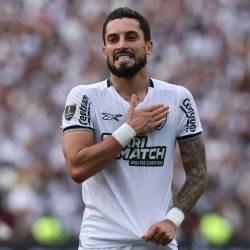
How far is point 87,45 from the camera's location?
12062 millimetres

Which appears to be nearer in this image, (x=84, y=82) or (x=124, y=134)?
(x=124, y=134)

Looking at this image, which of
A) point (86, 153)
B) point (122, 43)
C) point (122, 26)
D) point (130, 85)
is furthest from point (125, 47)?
point (86, 153)

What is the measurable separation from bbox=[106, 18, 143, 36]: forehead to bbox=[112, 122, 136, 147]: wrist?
1.82 feet

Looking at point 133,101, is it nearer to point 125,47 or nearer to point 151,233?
point 125,47

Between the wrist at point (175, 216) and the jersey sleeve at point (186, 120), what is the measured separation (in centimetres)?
43

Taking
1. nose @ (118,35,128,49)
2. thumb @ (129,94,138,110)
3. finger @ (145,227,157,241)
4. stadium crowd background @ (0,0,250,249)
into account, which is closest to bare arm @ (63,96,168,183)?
thumb @ (129,94,138,110)

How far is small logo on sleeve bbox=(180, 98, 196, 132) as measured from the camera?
4.96 metres

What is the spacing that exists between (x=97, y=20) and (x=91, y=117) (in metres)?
7.57

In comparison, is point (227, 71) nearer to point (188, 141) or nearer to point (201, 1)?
point (201, 1)

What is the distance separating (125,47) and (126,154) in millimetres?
574

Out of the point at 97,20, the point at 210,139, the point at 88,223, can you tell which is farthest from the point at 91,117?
the point at 97,20

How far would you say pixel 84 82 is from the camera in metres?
11.6

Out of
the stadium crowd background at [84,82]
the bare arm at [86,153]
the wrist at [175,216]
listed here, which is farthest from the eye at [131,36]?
the stadium crowd background at [84,82]

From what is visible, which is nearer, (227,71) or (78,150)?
(78,150)
